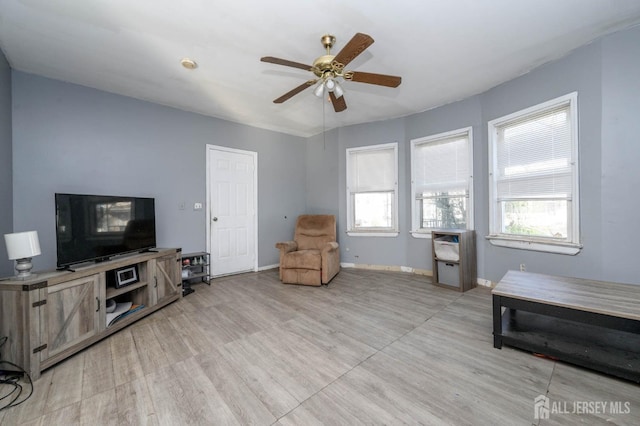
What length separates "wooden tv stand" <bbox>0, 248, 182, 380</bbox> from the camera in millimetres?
1607

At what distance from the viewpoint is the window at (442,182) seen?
346cm

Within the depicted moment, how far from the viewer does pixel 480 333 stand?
6.82 feet

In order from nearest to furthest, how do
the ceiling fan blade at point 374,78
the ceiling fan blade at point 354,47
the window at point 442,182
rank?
1. the ceiling fan blade at point 354,47
2. the ceiling fan blade at point 374,78
3. the window at point 442,182

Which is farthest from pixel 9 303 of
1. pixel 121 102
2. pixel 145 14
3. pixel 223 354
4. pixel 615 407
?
pixel 615 407

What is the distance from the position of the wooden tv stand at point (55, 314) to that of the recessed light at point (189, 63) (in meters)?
2.09

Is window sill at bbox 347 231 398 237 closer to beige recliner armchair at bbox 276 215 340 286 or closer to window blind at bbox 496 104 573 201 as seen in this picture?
beige recliner armchair at bbox 276 215 340 286

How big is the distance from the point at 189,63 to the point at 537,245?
4.33m

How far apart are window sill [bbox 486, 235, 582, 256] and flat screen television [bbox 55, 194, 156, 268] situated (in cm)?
440

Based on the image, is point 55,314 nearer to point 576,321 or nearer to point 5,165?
point 5,165

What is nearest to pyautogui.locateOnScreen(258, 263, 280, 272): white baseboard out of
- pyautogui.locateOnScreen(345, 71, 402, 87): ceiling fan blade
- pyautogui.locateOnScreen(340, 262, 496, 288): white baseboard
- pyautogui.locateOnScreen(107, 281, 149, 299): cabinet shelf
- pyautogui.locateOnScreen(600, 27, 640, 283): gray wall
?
pyautogui.locateOnScreen(340, 262, 496, 288): white baseboard

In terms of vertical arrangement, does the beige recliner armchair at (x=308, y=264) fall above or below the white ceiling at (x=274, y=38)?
below

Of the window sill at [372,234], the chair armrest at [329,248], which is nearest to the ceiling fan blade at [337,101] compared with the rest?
the chair armrest at [329,248]

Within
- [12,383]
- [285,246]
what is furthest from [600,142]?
[12,383]

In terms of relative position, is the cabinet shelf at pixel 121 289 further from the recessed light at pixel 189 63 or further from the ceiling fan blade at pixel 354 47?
the ceiling fan blade at pixel 354 47
